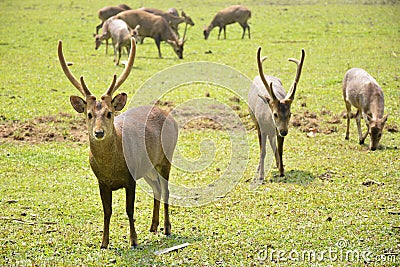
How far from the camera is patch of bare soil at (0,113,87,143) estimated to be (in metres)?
11.1

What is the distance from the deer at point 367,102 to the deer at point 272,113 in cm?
191

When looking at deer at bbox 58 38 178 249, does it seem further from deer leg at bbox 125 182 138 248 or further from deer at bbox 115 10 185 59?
deer at bbox 115 10 185 59

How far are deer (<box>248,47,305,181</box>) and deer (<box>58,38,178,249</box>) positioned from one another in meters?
2.31

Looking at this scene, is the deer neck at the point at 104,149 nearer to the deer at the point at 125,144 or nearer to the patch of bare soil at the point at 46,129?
the deer at the point at 125,144

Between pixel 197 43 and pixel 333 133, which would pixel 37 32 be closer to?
pixel 197 43

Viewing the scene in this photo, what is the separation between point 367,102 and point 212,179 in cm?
373

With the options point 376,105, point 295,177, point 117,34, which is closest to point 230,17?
point 117,34

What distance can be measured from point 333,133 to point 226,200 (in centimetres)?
429

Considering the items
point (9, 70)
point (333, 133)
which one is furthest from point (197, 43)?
point (333, 133)

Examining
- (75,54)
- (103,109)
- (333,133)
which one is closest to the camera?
(103,109)

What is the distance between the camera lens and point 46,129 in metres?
11.5

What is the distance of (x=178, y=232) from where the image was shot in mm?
7020

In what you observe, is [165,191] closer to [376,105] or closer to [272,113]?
[272,113]

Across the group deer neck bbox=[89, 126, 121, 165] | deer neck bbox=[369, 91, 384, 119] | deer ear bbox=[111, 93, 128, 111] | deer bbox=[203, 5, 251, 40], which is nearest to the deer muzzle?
deer neck bbox=[89, 126, 121, 165]
